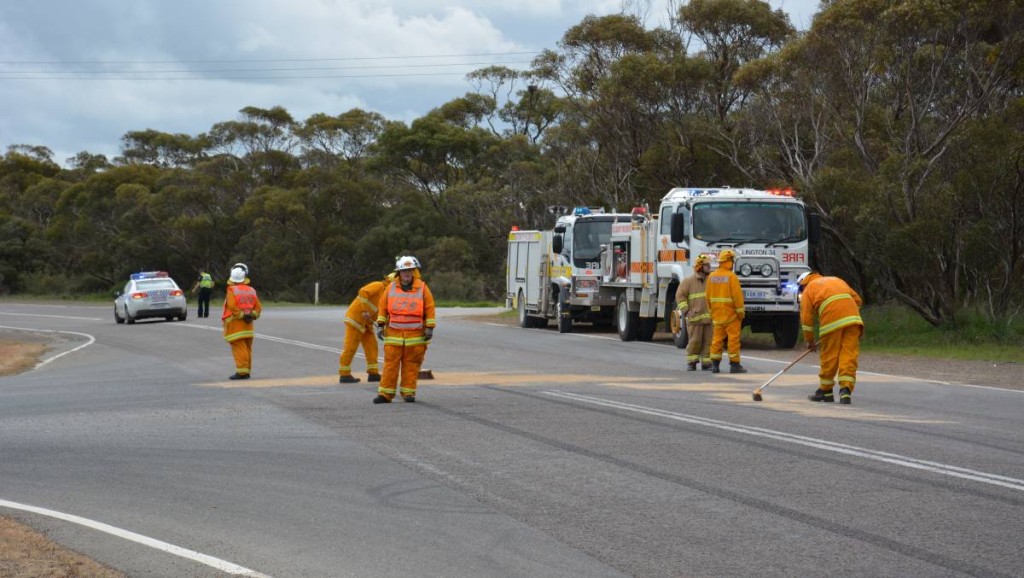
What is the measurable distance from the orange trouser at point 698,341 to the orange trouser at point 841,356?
14.9ft

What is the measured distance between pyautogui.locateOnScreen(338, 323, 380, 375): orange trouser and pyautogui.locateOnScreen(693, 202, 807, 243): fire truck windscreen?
26.8 feet

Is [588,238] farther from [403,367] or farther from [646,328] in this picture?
[403,367]

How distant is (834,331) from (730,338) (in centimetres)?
394

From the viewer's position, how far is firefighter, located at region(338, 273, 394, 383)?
1614 centimetres

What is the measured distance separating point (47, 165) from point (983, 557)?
9349 centimetres

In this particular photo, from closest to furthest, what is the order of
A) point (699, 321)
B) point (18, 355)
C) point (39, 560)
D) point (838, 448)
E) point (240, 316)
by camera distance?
1. point (39, 560)
2. point (838, 448)
3. point (240, 316)
4. point (699, 321)
5. point (18, 355)

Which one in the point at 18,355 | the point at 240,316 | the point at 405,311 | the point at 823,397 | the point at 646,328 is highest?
the point at 405,311

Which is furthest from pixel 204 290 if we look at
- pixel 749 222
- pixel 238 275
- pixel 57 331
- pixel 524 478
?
pixel 524 478

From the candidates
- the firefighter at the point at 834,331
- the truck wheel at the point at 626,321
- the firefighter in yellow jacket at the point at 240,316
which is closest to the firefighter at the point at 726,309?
the firefighter at the point at 834,331

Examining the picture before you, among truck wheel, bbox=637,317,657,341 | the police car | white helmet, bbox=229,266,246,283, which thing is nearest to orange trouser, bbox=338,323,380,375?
white helmet, bbox=229,266,246,283

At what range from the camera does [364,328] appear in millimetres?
16453

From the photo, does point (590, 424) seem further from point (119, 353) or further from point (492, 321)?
point (492, 321)

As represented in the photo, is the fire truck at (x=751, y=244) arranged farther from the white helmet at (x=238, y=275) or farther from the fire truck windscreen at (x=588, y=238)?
the white helmet at (x=238, y=275)

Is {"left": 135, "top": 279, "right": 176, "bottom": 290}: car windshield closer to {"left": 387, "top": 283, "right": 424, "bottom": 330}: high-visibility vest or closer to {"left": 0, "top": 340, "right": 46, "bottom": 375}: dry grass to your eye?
{"left": 0, "top": 340, "right": 46, "bottom": 375}: dry grass
